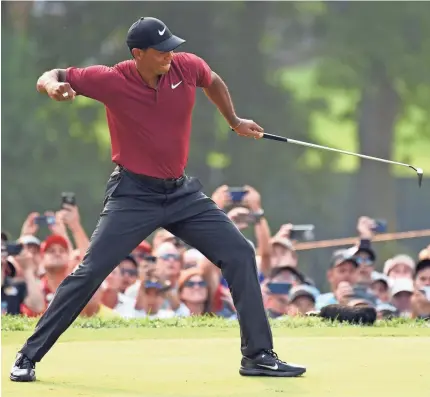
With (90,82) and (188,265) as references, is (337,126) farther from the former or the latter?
(90,82)

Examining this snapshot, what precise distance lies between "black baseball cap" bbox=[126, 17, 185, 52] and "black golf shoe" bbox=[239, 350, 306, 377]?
58.3 inches

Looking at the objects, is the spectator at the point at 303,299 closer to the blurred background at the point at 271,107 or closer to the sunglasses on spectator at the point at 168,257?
the sunglasses on spectator at the point at 168,257

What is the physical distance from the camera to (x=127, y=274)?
11555 millimetres

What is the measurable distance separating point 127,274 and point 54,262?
2.16 feet

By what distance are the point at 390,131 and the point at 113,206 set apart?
20.0m

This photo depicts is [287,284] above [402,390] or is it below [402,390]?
above

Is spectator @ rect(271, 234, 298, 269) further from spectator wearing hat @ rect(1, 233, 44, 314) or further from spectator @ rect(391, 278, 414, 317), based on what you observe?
spectator wearing hat @ rect(1, 233, 44, 314)

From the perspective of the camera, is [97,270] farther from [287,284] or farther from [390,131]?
[390,131]

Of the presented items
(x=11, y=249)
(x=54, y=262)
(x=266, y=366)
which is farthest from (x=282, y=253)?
(x=266, y=366)

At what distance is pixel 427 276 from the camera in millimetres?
10992

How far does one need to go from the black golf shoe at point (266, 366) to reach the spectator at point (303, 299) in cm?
342

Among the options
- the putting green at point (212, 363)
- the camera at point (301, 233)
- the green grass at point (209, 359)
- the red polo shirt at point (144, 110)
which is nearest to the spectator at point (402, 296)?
the camera at point (301, 233)

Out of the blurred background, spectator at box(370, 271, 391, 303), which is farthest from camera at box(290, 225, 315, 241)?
the blurred background

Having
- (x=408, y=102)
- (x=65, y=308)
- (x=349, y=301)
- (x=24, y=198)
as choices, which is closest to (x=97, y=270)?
(x=65, y=308)
